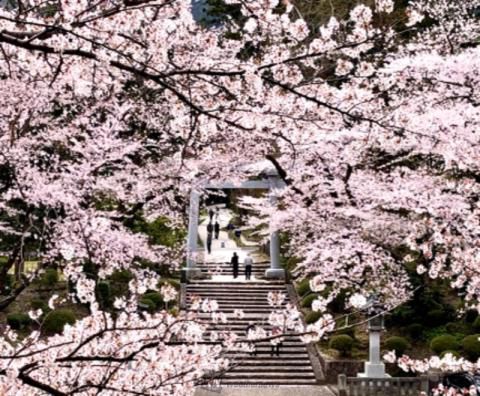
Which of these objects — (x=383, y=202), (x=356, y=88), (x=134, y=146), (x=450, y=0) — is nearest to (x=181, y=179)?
(x=134, y=146)

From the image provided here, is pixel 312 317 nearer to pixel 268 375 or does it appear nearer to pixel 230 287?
pixel 268 375

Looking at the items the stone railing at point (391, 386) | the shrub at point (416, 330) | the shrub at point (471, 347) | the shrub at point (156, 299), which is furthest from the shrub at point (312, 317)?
the stone railing at point (391, 386)

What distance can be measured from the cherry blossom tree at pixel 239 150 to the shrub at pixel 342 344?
52.2 inches

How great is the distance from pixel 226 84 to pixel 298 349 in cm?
1459

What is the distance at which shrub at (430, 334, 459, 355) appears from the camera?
1714 centimetres

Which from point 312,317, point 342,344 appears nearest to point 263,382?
point 342,344

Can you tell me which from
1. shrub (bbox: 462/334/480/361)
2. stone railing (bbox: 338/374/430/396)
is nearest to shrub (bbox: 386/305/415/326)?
shrub (bbox: 462/334/480/361)

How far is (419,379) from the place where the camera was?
1446 centimetres

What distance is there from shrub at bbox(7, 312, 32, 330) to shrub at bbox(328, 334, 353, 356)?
721 cm

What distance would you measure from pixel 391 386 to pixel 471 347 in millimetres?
3140

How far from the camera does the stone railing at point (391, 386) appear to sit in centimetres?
1438

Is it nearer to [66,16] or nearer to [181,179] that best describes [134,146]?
[181,179]

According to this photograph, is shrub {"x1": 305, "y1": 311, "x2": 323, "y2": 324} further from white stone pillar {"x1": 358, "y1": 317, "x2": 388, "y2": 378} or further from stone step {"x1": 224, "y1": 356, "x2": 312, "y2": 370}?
white stone pillar {"x1": 358, "y1": 317, "x2": 388, "y2": 378}

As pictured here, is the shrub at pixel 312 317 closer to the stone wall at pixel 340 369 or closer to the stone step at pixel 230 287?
the stone wall at pixel 340 369
